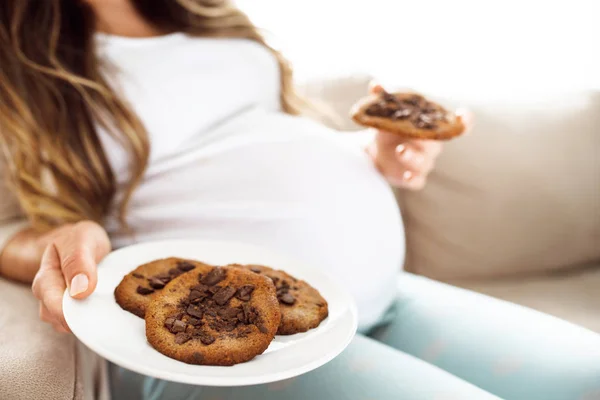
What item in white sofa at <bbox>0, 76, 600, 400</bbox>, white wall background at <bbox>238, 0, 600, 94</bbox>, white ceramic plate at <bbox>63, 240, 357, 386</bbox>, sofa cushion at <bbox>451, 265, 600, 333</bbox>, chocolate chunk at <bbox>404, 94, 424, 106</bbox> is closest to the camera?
white ceramic plate at <bbox>63, 240, 357, 386</bbox>

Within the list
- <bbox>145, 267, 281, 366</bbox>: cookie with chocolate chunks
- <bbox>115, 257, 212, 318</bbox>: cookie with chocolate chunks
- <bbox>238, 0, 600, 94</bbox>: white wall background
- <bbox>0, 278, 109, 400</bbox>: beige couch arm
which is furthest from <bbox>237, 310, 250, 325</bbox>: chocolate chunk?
<bbox>238, 0, 600, 94</bbox>: white wall background

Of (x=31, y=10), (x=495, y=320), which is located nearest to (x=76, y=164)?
(x=31, y=10)

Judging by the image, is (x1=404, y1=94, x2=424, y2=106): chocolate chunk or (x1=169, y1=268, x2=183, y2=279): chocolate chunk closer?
(x1=169, y1=268, x2=183, y2=279): chocolate chunk

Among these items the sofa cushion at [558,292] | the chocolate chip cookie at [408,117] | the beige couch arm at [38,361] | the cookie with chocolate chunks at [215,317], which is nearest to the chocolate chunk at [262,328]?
the cookie with chocolate chunks at [215,317]

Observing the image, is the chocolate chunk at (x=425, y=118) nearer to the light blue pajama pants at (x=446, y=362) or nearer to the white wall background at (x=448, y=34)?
the light blue pajama pants at (x=446, y=362)

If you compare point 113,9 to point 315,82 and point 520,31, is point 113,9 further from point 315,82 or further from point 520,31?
point 520,31

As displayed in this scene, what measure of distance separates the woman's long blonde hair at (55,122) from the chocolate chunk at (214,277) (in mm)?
427

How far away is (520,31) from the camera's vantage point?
6.54 feet

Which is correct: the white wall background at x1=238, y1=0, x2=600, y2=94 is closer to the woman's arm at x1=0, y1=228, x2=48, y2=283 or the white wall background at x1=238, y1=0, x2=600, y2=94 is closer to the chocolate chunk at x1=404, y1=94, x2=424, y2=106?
the chocolate chunk at x1=404, y1=94, x2=424, y2=106

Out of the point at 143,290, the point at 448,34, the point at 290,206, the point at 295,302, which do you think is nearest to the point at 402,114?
the point at 290,206

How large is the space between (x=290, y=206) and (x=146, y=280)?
1.17 ft

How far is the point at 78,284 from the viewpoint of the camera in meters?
0.71

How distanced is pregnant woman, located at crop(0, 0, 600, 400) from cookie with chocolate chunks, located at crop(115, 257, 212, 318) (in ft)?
0.54

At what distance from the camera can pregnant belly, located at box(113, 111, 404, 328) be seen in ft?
3.45
